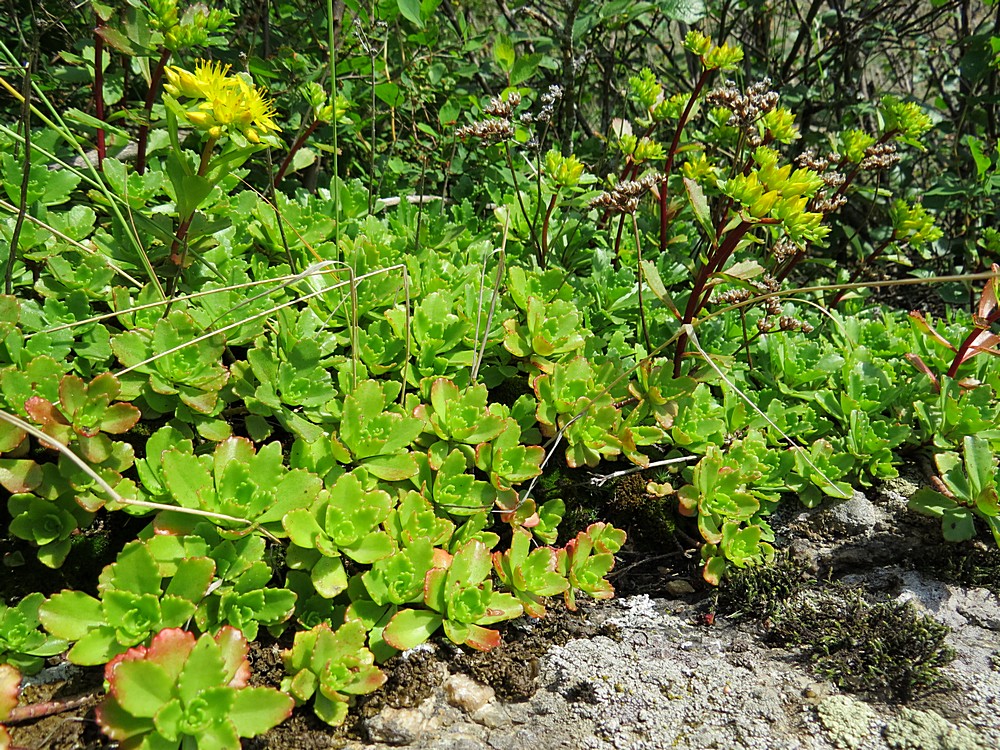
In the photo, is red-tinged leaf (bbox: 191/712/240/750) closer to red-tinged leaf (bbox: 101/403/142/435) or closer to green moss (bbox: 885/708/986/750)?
red-tinged leaf (bbox: 101/403/142/435)

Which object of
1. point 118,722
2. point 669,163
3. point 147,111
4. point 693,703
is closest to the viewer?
point 118,722

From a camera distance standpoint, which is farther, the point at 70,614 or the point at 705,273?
the point at 705,273

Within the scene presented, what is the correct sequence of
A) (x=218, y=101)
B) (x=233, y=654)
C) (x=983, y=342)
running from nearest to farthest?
(x=233, y=654) → (x=218, y=101) → (x=983, y=342)

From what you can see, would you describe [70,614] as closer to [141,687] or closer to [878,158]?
[141,687]

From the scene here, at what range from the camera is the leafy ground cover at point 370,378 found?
1566 millimetres

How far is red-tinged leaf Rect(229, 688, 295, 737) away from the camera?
134 centimetres

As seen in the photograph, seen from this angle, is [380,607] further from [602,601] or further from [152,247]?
[152,247]

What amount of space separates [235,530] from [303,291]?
890mm

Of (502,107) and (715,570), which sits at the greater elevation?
(502,107)

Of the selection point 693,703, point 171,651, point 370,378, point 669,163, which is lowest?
point 693,703

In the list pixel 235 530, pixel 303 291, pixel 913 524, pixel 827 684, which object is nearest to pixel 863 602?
pixel 827 684

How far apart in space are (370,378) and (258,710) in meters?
1.04

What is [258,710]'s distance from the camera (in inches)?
53.0

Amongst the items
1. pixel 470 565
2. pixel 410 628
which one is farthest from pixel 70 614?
pixel 470 565
